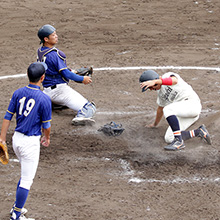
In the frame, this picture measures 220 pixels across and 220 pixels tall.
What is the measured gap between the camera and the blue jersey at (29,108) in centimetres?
576

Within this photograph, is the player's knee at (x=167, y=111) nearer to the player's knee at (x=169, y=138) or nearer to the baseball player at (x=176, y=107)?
the baseball player at (x=176, y=107)

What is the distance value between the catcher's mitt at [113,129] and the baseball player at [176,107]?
0.76 meters

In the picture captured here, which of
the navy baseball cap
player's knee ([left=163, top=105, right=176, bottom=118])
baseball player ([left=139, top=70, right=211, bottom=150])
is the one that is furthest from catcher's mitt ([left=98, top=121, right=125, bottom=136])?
the navy baseball cap

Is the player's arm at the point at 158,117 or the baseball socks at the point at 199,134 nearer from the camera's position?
the baseball socks at the point at 199,134

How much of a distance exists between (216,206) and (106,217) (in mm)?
1481

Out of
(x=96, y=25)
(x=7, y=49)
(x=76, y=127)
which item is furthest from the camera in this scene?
(x=96, y=25)

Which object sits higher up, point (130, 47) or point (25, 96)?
point (25, 96)

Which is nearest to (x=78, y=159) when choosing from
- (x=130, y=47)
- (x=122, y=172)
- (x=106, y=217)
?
(x=122, y=172)

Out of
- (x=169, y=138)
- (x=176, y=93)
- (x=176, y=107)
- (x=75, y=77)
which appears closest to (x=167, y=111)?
(x=176, y=107)

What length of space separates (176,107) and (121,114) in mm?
1534

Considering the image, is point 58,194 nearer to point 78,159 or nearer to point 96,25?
point 78,159

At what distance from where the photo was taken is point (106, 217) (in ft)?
19.9

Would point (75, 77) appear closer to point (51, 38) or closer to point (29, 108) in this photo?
point (51, 38)

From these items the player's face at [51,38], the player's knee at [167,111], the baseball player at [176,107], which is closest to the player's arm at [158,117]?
the baseball player at [176,107]
